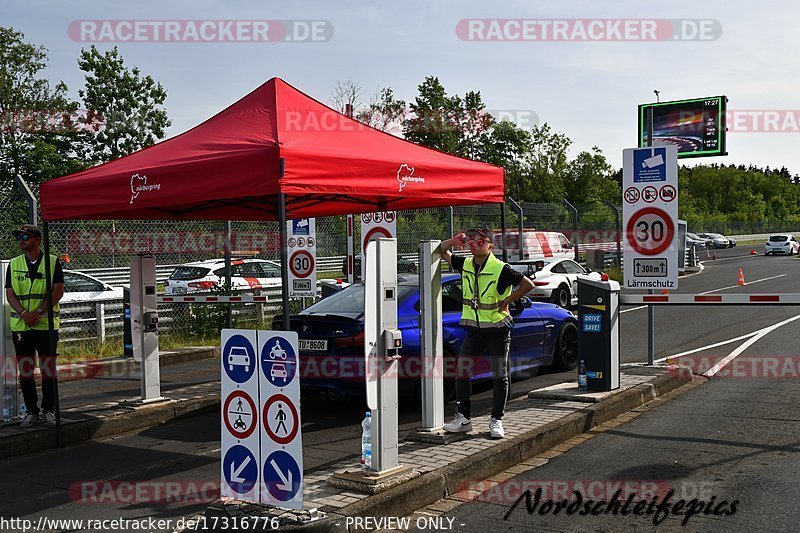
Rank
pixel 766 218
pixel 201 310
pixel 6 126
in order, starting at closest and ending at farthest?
pixel 201 310
pixel 6 126
pixel 766 218

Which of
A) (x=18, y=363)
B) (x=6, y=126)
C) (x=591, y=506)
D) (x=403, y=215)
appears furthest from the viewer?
(x=6, y=126)

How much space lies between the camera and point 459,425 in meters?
7.00

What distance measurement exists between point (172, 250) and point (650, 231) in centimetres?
1472

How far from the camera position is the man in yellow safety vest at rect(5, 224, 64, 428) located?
802 cm

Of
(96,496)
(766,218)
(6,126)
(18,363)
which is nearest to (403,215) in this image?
(18,363)

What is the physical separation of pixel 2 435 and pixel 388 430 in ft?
13.5

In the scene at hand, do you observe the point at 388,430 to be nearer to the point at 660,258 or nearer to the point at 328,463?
the point at 328,463

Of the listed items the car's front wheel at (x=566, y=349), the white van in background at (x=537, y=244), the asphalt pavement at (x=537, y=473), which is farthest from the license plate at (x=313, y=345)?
the white van in background at (x=537, y=244)

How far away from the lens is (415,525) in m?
5.36

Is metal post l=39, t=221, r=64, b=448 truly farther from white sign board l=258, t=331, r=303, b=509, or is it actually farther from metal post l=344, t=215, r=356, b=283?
metal post l=344, t=215, r=356, b=283

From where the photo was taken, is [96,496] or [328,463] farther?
[328,463]

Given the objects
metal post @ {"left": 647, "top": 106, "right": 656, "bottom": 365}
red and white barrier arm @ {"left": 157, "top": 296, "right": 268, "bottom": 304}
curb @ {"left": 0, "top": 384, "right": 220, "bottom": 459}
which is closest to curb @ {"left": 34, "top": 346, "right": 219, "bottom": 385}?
red and white barrier arm @ {"left": 157, "top": 296, "right": 268, "bottom": 304}

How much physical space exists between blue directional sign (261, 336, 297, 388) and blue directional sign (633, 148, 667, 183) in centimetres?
664

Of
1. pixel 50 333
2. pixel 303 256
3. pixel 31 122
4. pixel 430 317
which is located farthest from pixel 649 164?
pixel 31 122
